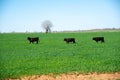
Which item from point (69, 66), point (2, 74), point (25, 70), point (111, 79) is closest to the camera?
point (111, 79)

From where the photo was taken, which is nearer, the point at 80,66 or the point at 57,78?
the point at 57,78

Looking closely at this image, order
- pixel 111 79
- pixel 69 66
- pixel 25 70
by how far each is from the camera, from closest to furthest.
Answer: 1. pixel 111 79
2. pixel 25 70
3. pixel 69 66

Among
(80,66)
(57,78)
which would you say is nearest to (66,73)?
Result: (57,78)

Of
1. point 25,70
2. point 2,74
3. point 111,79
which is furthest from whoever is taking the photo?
point 25,70

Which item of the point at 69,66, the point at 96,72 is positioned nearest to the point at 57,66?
the point at 69,66

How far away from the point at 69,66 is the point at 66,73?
1.82 metres

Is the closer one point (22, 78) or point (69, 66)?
point (22, 78)

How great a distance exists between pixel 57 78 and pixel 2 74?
305cm

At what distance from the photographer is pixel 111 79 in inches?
445

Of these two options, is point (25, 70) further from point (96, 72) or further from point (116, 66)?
point (116, 66)

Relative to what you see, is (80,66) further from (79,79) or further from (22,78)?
(22,78)

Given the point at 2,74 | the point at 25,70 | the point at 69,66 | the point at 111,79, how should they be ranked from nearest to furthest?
the point at 111,79 → the point at 2,74 → the point at 25,70 → the point at 69,66

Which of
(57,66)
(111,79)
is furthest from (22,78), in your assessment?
(111,79)

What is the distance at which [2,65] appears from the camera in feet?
50.3
